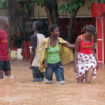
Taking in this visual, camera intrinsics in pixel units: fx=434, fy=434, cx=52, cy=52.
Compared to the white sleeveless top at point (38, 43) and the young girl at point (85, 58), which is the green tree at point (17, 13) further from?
the young girl at point (85, 58)

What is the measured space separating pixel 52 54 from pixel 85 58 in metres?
0.83

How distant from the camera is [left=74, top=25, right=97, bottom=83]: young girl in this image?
10.2 meters

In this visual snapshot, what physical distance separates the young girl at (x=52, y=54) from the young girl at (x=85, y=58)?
0.76 feet

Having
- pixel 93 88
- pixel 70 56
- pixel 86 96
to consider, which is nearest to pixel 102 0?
pixel 70 56

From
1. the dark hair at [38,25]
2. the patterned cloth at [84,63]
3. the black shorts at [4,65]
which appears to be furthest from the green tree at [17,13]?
the patterned cloth at [84,63]

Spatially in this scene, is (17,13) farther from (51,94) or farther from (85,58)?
(51,94)

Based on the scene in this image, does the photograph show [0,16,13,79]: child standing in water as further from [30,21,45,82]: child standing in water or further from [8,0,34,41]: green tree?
[8,0,34,41]: green tree

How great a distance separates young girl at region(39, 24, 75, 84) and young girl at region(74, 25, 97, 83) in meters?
0.23

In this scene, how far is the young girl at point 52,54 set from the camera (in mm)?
→ 10055

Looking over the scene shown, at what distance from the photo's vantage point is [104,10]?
16562 millimetres

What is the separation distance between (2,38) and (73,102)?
338 centimetres

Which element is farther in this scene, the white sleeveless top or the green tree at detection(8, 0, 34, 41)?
the green tree at detection(8, 0, 34, 41)

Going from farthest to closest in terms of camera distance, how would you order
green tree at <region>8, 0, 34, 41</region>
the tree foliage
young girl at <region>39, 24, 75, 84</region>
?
green tree at <region>8, 0, 34, 41</region>, the tree foliage, young girl at <region>39, 24, 75, 84</region>

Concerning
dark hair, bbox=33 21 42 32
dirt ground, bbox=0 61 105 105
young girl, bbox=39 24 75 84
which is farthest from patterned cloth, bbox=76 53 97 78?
dark hair, bbox=33 21 42 32
